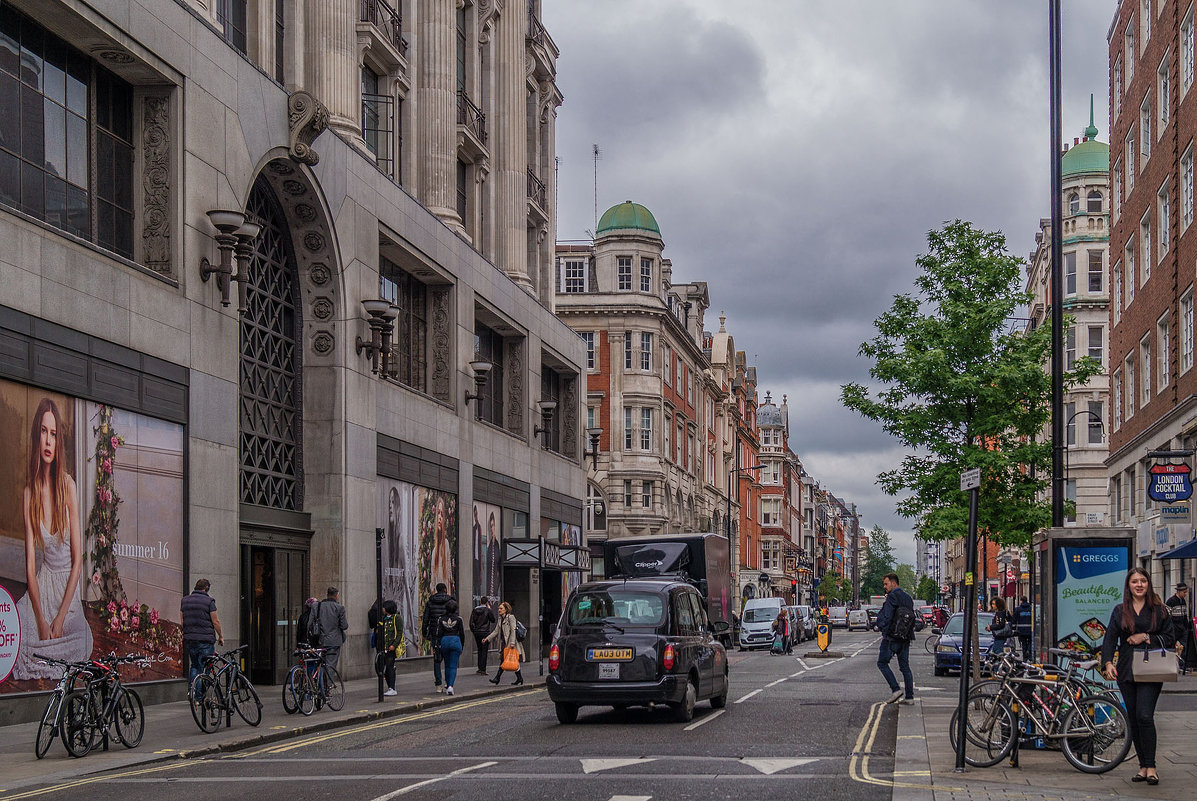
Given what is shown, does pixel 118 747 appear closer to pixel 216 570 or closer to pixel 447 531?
pixel 216 570

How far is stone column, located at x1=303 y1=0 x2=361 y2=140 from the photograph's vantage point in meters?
29.0

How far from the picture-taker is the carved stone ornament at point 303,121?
84.2 ft

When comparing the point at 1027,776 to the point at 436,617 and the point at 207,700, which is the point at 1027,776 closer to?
the point at 207,700

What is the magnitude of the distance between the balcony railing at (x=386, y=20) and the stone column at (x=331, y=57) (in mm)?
1796

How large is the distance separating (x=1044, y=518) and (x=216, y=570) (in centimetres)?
2416

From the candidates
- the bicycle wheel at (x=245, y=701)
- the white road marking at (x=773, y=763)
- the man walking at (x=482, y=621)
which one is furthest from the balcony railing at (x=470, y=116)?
the white road marking at (x=773, y=763)

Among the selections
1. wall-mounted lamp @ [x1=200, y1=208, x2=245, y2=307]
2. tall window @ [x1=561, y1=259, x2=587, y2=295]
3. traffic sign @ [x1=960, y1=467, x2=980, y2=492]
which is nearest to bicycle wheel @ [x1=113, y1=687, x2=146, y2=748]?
wall-mounted lamp @ [x1=200, y1=208, x2=245, y2=307]

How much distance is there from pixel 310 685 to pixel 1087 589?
10.2 meters

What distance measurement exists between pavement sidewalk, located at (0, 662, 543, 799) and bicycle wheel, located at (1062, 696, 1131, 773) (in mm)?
8810

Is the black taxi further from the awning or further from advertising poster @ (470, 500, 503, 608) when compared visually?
advertising poster @ (470, 500, 503, 608)

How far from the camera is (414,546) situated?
1273 inches

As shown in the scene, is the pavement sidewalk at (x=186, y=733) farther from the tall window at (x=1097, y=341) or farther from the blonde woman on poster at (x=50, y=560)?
the tall window at (x=1097, y=341)

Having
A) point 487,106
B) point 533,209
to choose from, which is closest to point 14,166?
point 487,106

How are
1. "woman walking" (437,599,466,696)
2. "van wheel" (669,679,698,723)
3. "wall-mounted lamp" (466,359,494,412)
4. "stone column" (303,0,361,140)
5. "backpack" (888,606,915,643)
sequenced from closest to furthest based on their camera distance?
"van wheel" (669,679,698,723)
"backpack" (888,606,915,643)
"woman walking" (437,599,466,696)
"stone column" (303,0,361,140)
"wall-mounted lamp" (466,359,494,412)
